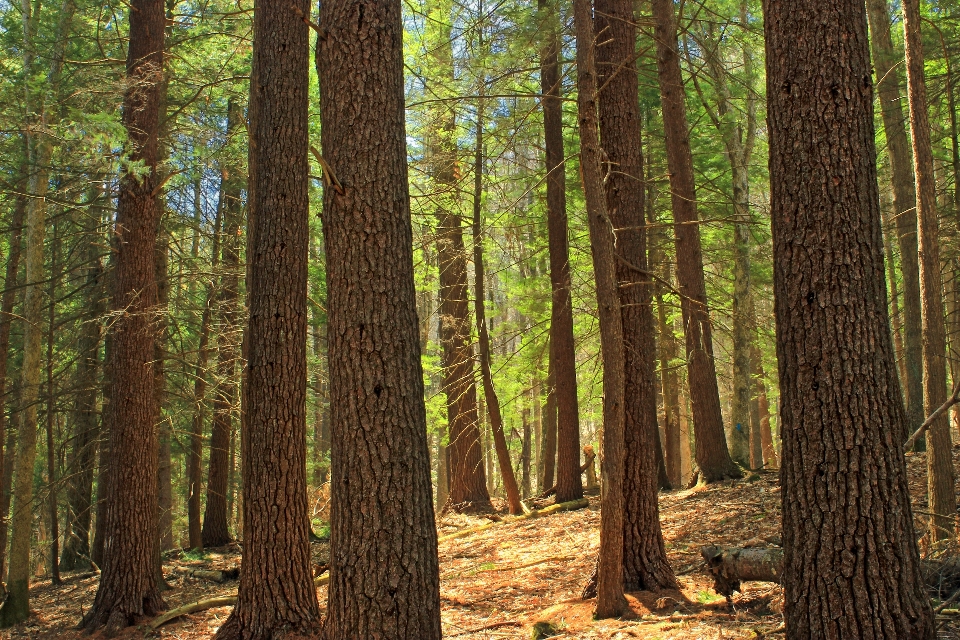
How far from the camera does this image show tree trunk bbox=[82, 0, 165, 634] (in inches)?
319

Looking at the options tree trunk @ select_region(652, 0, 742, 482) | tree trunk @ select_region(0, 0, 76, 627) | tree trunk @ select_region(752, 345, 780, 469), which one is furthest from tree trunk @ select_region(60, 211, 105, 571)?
tree trunk @ select_region(752, 345, 780, 469)

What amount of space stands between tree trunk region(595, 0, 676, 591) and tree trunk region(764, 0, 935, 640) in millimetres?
2076

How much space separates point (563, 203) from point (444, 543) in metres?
6.72

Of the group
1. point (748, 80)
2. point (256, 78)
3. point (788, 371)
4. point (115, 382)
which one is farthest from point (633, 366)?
point (748, 80)

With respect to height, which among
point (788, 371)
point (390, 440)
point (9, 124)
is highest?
point (9, 124)

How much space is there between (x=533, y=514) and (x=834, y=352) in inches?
369

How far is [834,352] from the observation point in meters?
3.99

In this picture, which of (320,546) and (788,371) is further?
(320,546)

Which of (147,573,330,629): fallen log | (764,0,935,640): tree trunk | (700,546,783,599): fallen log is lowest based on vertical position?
(147,573,330,629): fallen log

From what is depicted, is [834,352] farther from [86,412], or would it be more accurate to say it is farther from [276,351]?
[86,412]

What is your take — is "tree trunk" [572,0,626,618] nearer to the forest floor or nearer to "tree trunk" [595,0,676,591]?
"tree trunk" [595,0,676,591]

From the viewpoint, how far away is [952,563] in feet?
16.9

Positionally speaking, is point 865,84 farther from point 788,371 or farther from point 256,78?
point 256,78

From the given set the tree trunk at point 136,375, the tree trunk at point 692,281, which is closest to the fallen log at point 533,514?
the tree trunk at point 692,281
